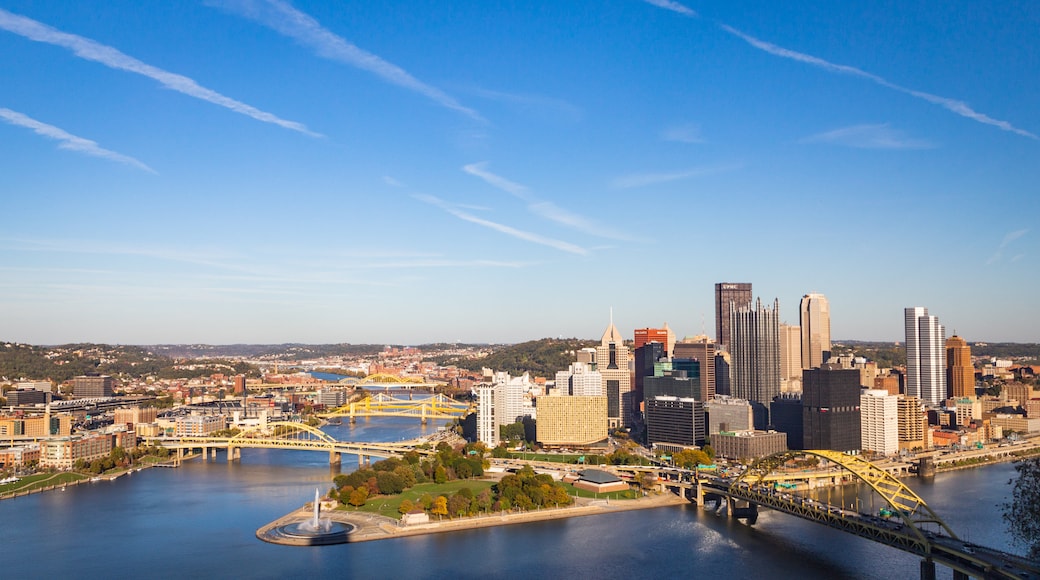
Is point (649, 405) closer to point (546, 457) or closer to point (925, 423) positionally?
point (546, 457)

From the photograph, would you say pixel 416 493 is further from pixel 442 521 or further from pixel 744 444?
pixel 744 444

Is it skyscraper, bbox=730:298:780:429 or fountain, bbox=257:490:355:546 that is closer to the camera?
fountain, bbox=257:490:355:546

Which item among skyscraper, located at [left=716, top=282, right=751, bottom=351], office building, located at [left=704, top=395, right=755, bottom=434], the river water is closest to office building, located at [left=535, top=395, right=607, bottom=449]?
office building, located at [left=704, top=395, right=755, bottom=434]

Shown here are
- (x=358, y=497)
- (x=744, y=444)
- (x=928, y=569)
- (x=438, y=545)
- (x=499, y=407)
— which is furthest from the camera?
(x=499, y=407)

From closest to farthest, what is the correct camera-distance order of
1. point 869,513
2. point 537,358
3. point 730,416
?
point 869,513
point 730,416
point 537,358

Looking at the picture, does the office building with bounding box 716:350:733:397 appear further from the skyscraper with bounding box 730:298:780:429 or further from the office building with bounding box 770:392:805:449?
the office building with bounding box 770:392:805:449

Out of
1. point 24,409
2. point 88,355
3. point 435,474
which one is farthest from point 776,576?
point 88,355

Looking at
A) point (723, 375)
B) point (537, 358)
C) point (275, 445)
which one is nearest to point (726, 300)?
point (723, 375)

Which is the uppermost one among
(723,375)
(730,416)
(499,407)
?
(723,375)
